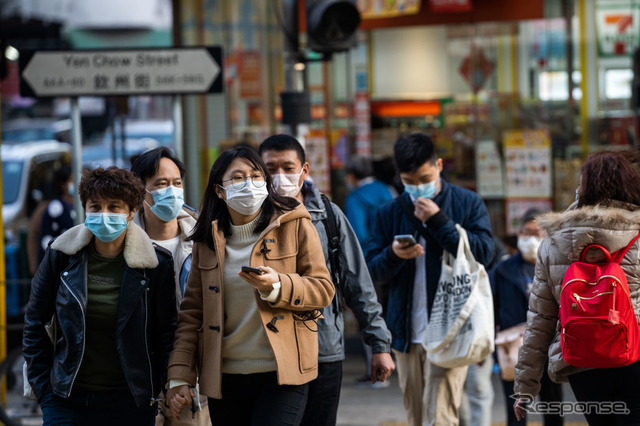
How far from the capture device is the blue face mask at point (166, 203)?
4871 millimetres

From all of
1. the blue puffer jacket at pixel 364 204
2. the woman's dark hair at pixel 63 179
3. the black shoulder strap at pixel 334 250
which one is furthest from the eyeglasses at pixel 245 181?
the woman's dark hair at pixel 63 179

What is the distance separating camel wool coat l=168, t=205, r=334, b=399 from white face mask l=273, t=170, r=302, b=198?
55cm

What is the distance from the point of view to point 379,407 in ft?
26.8

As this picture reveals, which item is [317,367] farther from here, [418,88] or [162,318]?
[418,88]

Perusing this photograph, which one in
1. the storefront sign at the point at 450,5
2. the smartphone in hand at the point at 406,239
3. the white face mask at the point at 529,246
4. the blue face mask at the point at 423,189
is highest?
the storefront sign at the point at 450,5

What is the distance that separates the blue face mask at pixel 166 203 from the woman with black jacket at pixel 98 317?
47 cm

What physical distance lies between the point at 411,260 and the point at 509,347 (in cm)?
99

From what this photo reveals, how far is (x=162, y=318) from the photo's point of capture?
4430 mm

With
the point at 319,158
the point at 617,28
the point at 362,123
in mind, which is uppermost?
the point at 617,28

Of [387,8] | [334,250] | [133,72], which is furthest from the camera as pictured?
[387,8]

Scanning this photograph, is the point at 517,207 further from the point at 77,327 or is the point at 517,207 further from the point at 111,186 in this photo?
the point at 77,327

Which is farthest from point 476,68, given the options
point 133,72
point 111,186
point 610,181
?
point 111,186

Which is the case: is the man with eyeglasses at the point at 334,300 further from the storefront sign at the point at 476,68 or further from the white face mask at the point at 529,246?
the storefront sign at the point at 476,68

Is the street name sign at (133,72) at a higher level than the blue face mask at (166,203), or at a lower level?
higher
